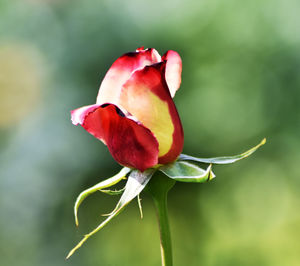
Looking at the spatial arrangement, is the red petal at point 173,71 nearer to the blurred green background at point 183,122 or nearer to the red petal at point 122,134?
the red petal at point 122,134

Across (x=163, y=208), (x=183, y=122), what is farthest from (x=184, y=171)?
(x=183, y=122)

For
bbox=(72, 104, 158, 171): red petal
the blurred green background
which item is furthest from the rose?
the blurred green background

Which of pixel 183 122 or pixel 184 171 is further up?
pixel 184 171

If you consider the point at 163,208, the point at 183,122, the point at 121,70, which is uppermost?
the point at 121,70

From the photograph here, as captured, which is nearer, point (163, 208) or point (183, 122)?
point (163, 208)

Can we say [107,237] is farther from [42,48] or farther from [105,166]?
[42,48]

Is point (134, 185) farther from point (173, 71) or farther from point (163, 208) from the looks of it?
point (173, 71)

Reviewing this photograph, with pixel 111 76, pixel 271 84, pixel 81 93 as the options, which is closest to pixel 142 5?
pixel 81 93

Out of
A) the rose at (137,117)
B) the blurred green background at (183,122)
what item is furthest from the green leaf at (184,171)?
the blurred green background at (183,122)
